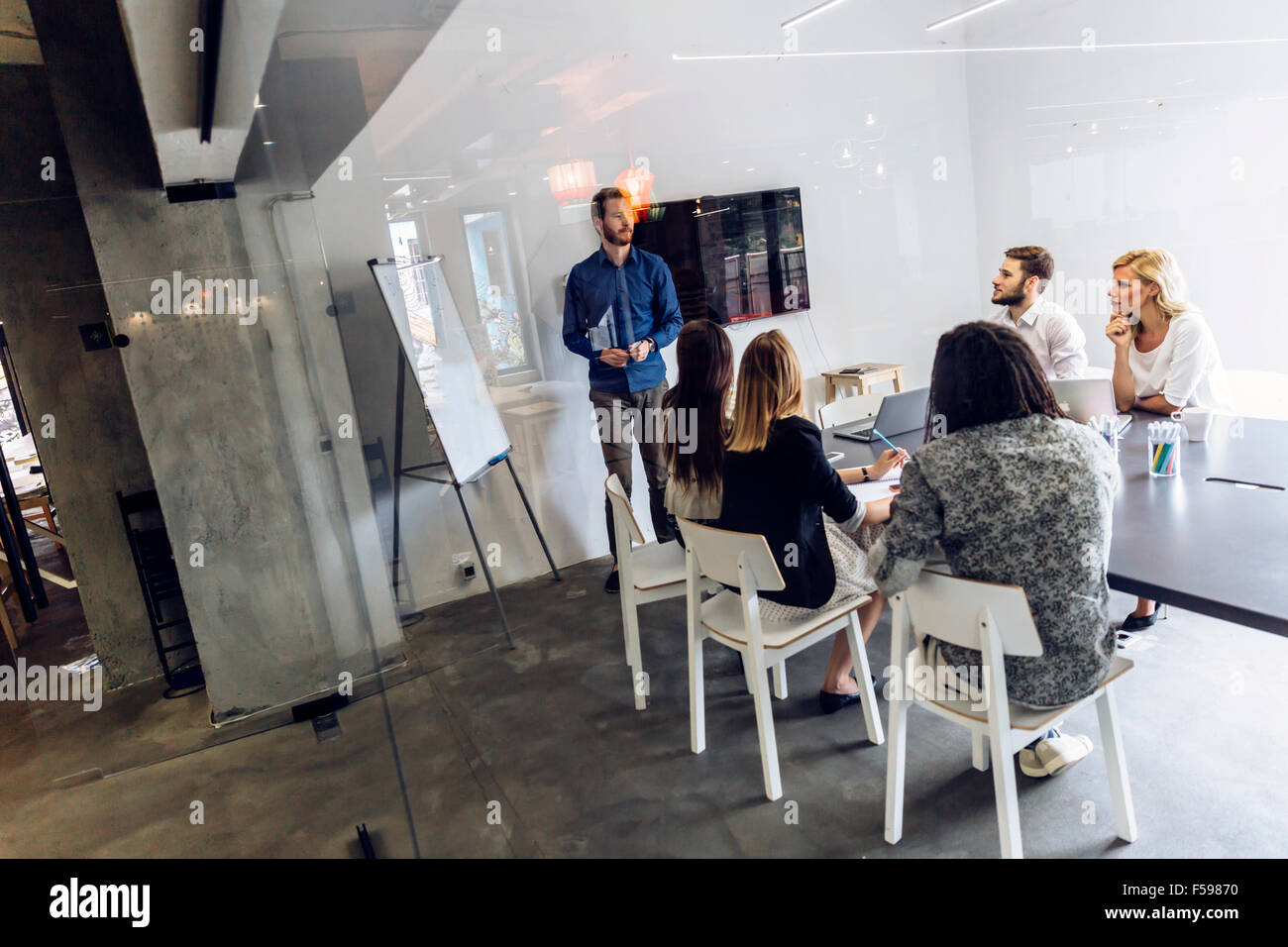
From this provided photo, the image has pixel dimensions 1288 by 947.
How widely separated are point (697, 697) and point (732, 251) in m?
2.93

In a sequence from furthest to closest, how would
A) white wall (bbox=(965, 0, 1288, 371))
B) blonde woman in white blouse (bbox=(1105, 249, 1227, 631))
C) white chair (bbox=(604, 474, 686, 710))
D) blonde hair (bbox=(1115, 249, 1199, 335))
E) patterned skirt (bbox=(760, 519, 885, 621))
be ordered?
white wall (bbox=(965, 0, 1288, 371))
blonde hair (bbox=(1115, 249, 1199, 335))
blonde woman in white blouse (bbox=(1105, 249, 1227, 631))
white chair (bbox=(604, 474, 686, 710))
patterned skirt (bbox=(760, 519, 885, 621))

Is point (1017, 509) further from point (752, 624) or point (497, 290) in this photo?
point (497, 290)

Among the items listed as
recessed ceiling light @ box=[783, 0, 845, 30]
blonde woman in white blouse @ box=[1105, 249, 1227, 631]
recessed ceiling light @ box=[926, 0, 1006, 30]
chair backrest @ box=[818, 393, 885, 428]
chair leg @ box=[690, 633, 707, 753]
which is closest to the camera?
chair leg @ box=[690, 633, 707, 753]

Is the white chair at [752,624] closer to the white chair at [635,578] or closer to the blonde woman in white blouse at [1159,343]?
the white chair at [635,578]

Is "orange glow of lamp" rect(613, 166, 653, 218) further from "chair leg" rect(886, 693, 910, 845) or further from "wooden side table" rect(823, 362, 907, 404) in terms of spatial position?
"chair leg" rect(886, 693, 910, 845)

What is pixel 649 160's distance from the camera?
4383 mm

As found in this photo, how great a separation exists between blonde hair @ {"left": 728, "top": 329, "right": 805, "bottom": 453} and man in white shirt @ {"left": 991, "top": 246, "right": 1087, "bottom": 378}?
78.5 inches

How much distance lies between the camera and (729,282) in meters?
4.67

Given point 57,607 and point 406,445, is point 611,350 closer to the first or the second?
point 406,445

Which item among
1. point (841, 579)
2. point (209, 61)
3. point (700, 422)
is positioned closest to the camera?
point (209, 61)

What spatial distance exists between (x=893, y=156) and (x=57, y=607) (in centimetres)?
588

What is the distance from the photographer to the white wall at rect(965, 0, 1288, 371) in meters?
4.32

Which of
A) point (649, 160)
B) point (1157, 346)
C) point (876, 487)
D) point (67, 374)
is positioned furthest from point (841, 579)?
point (67, 374)

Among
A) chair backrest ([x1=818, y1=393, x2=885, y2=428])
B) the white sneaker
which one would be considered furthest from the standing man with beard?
the white sneaker
